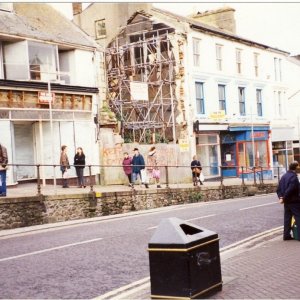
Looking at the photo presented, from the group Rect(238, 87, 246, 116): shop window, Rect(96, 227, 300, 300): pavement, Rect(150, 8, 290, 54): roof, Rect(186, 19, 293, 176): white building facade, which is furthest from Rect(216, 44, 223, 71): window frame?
Rect(96, 227, 300, 300): pavement

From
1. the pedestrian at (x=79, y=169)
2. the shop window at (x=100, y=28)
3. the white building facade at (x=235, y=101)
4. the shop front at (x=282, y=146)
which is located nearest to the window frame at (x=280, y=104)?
the white building facade at (x=235, y=101)

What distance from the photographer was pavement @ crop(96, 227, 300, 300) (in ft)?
21.0

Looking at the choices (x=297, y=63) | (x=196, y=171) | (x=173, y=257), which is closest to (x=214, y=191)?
(x=196, y=171)

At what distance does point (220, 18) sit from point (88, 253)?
3396 cm

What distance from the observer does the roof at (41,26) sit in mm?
23281

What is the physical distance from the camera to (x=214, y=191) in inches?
1016

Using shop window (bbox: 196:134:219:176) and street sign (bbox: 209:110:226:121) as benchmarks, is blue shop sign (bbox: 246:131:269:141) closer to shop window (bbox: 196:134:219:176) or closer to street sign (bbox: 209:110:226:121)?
shop window (bbox: 196:134:219:176)

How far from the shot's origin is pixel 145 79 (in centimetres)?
3350

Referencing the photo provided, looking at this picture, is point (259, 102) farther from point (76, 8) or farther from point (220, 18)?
point (76, 8)

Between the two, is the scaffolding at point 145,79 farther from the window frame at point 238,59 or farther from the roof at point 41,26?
the window frame at point 238,59

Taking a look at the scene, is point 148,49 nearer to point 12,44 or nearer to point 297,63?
point 12,44

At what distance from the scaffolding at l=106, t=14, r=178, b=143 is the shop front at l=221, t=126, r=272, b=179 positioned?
538cm

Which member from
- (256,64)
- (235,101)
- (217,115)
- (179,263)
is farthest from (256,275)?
(256,64)

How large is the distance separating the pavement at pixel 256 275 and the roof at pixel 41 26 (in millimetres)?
16327
